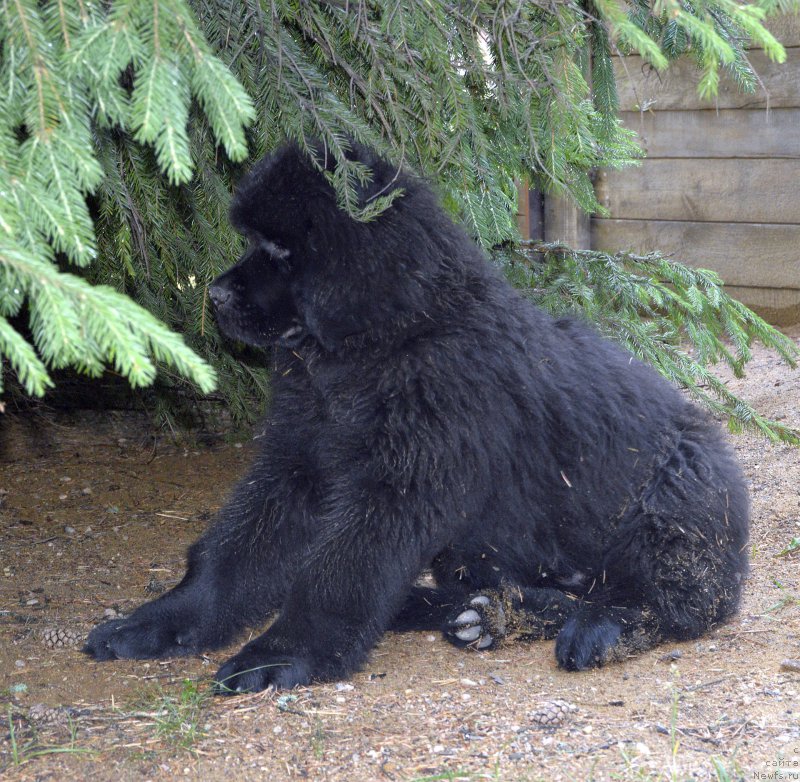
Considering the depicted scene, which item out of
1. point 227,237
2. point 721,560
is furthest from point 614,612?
point 227,237

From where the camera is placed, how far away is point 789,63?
7.48 m

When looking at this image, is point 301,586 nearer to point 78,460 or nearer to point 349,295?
point 349,295

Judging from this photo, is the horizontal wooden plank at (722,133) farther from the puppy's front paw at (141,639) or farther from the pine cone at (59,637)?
the pine cone at (59,637)

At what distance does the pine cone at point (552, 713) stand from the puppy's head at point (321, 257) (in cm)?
126

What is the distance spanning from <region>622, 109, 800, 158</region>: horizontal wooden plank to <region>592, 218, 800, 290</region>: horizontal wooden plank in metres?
0.58

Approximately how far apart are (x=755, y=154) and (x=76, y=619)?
634cm

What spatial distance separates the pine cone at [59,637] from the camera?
3562 mm

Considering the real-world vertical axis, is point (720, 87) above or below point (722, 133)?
above

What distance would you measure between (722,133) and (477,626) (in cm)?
575

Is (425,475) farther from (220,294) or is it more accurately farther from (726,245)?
(726,245)

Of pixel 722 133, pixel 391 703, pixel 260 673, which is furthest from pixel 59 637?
pixel 722 133

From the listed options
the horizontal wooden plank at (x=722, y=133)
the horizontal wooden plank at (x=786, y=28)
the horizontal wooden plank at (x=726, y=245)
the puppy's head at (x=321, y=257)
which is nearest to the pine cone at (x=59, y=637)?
the puppy's head at (x=321, y=257)

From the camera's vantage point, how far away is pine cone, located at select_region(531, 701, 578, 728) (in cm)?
276

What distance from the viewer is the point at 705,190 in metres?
8.05
